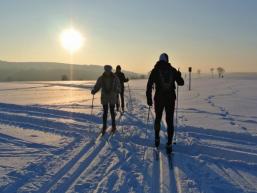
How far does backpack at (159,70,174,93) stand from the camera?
7945mm

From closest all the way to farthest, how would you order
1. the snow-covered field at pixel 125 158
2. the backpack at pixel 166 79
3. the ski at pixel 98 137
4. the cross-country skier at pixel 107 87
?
1. the snow-covered field at pixel 125 158
2. the backpack at pixel 166 79
3. the ski at pixel 98 137
4. the cross-country skier at pixel 107 87

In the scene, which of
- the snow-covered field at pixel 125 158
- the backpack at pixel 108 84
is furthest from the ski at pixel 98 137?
the backpack at pixel 108 84

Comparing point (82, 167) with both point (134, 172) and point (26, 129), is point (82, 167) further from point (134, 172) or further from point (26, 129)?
point (26, 129)

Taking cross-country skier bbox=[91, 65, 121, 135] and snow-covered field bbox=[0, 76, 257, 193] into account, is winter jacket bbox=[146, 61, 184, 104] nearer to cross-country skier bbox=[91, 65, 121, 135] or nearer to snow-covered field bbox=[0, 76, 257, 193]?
snow-covered field bbox=[0, 76, 257, 193]

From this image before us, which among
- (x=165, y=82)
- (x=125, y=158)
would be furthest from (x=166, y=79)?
(x=125, y=158)

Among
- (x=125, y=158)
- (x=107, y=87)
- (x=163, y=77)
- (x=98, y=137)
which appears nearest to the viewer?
(x=125, y=158)

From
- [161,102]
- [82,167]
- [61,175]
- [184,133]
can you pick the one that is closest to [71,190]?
[61,175]

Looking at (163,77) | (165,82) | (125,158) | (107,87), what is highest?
(163,77)

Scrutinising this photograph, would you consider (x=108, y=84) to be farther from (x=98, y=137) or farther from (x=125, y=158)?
(x=125, y=158)

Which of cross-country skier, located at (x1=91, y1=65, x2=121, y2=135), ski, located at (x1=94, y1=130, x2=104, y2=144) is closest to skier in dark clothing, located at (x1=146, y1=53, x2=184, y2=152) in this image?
ski, located at (x1=94, y1=130, x2=104, y2=144)

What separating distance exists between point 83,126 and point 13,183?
19.6 feet

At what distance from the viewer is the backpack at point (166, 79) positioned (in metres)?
7.95

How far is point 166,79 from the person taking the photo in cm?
795

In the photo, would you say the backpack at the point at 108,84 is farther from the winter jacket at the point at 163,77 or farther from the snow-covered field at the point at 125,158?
the winter jacket at the point at 163,77
